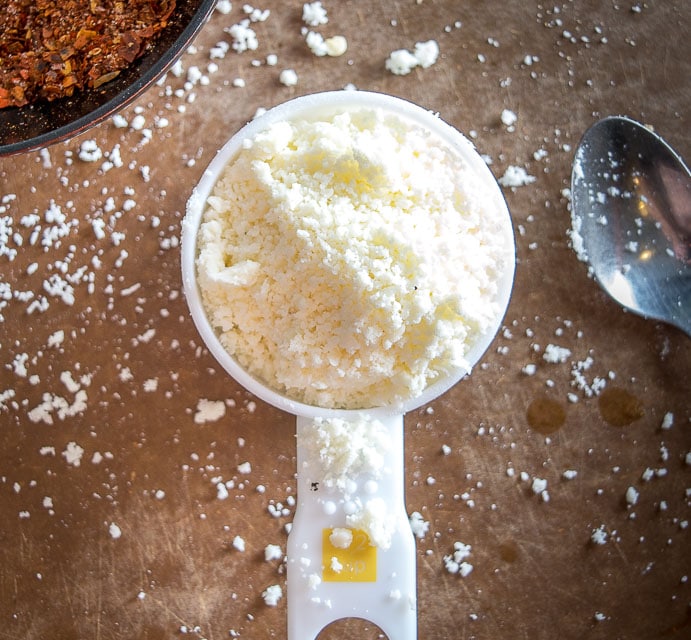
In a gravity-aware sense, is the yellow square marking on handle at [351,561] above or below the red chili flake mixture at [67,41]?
below

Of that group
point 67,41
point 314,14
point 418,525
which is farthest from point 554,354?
point 67,41

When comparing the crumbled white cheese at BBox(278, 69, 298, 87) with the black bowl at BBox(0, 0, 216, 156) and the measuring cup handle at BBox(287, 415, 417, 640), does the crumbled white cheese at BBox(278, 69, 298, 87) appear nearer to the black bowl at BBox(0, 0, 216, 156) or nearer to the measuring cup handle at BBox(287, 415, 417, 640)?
the black bowl at BBox(0, 0, 216, 156)

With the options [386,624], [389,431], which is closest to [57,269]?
[389,431]

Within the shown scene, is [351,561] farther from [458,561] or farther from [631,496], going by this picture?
[631,496]

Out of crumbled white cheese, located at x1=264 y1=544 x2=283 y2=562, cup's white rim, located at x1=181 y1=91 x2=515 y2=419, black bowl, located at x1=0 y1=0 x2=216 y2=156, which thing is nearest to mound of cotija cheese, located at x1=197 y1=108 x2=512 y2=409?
cup's white rim, located at x1=181 y1=91 x2=515 y2=419

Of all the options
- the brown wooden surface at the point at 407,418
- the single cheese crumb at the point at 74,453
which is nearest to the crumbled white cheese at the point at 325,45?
the brown wooden surface at the point at 407,418

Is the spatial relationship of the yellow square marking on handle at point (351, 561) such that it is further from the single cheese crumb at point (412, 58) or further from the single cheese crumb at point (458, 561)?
the single cheese crumb at point (412, 58)
